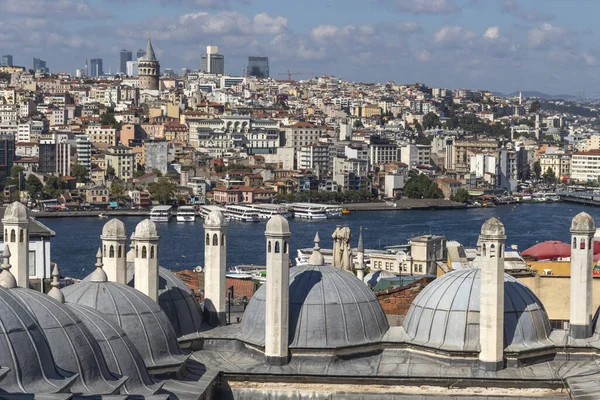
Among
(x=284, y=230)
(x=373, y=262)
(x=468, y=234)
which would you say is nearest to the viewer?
(x=284, y=230)

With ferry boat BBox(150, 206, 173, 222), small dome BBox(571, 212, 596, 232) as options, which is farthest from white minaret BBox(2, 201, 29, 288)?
ferry boat BBox(150, 206, 173, 222)

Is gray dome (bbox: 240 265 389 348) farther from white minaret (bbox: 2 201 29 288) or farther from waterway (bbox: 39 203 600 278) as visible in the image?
waterway (bbox: 39 203 600 278)

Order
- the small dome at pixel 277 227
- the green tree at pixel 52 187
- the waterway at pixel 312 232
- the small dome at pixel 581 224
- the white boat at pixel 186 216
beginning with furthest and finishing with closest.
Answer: the green tree at pixel 52 187 < the white boat at pixel 186 216 < the waterway at pixel 312 232 < the small dome at pixel 581 224 < the small dome at pixel 277 227

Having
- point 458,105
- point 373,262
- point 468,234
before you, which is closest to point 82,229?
point 468,234

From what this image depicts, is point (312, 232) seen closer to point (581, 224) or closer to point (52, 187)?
point (52, 187)

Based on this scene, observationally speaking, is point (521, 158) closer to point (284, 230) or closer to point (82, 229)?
point (82, 229)

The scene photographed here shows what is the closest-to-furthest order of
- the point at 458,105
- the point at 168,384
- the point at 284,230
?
the point at 168,384 < the point at 284,230 < the point at 458,105

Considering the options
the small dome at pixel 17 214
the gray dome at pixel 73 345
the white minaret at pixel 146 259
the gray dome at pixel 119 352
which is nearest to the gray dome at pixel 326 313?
the white minaret at pixel 146 259

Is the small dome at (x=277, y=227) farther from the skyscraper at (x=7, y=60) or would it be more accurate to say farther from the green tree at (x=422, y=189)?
the skyscraper at (x=7, y=60)
